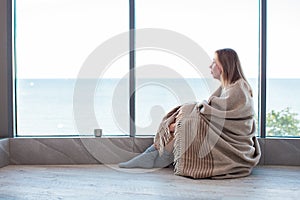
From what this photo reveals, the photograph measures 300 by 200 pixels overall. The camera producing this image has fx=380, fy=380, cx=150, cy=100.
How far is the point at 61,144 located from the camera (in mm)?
3338

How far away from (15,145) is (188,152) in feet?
4.97

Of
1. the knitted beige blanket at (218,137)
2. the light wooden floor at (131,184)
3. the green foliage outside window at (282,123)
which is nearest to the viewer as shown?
the light wooden floor at (131,184)

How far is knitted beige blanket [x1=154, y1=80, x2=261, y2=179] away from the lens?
2.86 metres

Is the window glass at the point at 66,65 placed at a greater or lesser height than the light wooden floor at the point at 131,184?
greater

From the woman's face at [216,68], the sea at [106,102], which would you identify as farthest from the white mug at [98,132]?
the woman's face at [216,68]

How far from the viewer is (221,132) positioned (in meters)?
2.89

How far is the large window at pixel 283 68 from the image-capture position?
132 inches

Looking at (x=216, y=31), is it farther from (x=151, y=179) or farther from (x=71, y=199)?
(x=71, y=199)

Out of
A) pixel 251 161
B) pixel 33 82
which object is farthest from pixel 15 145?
A: pixel 251 161

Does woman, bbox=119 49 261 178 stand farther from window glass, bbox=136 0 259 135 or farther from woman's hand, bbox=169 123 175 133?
window glass, bbox=136 0 259 135

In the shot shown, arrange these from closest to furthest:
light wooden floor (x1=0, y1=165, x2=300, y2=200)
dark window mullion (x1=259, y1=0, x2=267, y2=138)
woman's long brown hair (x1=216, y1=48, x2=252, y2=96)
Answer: light wooden floor (x1=0, y1=165, x2=300, y2=200), woman's long brown hair (x1=216, y1=48, x2=252, y2=96), dark window mullion (x1=259, y1=0, x2=267, y2=138)

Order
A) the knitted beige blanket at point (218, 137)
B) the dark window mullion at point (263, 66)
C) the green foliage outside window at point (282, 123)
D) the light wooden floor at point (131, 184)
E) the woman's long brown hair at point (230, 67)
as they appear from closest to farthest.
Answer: the light wooden floor at point (131, 184), the knitted beige blanket at point (218, 137), the woman's long brown hair at point (230, 67), the dark window mullion at point (263, 66), the green foliage outside window at point (282, 123)

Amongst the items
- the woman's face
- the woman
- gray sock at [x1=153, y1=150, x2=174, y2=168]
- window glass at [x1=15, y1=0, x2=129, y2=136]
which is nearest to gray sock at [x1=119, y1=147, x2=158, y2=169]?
gray sock at [x1=153, y1=150, x2=174, y2=168]

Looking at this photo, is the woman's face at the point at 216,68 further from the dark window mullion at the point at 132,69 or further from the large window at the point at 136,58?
the dark window mullion at the point at 132,69
